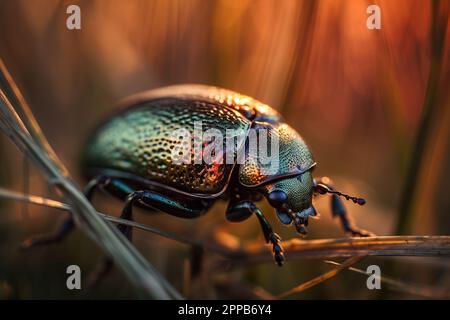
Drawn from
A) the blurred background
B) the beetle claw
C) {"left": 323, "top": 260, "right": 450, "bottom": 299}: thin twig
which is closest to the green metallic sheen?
the beetle claw

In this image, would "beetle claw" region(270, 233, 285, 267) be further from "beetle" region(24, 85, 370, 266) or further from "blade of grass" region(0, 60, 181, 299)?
"blade of grass" region(0, 60, 181, 299)

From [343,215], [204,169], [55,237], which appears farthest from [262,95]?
[55,237]

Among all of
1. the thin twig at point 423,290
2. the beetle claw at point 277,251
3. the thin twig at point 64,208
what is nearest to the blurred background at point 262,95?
the thin twig at point 423,290

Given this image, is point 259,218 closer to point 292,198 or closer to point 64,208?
point 292,198
